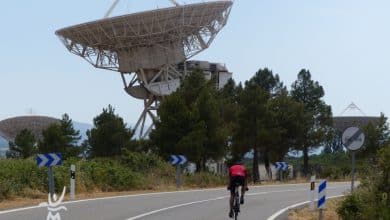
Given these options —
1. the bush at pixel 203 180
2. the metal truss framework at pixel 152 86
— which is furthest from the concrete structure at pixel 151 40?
the bush at pixel 203 180

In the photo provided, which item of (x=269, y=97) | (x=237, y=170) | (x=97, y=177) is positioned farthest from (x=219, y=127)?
(x=237, y=170)

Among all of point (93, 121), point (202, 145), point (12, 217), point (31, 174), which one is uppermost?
point (93, 121)

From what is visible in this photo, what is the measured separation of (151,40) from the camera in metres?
62.7

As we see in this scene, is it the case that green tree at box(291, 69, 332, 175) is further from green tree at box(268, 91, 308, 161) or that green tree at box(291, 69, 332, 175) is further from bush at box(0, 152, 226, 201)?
bush at box(0, 152, 226, 201)

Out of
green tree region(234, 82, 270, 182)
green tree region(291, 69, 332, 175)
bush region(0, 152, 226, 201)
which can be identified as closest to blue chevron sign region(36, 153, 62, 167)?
bush region(0, 152, 226, 201)

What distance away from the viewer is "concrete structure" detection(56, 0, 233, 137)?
5894cm

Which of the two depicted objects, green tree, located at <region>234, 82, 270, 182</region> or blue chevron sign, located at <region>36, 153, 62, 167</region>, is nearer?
blue chevron sign, located at <region>36, 153, 62, 167</region>

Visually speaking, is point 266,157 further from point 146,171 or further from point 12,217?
point 12,217

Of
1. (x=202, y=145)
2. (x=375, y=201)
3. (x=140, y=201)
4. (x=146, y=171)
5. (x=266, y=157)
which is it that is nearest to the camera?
(x=375, y=201)

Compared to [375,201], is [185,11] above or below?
above

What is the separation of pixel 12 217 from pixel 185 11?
152 feet

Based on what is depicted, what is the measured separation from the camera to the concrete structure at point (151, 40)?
193ft

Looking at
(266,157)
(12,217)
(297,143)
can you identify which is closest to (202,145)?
(266,157)

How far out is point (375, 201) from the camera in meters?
12.0
